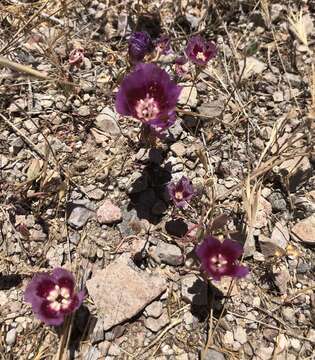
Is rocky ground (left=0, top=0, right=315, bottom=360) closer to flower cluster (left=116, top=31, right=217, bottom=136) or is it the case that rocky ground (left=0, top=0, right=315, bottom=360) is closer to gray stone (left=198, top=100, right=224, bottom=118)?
gray stone (left=198, top=100, right=224, bottom=118)

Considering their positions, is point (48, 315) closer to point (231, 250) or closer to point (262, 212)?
point (231, 250)

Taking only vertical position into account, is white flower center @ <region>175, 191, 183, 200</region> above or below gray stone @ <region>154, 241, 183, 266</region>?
above

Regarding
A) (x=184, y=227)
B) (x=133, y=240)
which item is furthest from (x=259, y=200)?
(x=133, y=240)

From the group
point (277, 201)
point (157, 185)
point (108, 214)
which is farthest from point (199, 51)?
point (108, 214)

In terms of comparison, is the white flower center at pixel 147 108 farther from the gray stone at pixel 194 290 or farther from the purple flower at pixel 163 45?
the gray stone at pixel 194 290

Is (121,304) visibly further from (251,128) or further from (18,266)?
(251,128)

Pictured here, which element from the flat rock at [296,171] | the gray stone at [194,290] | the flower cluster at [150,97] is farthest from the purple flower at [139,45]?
the gray stone at [194,290]

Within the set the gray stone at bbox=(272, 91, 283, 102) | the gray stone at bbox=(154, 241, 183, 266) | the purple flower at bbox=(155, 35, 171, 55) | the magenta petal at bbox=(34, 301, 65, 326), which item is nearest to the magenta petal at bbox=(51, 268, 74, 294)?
the magenta petal at bbox=(34, 301, 65, 326)
